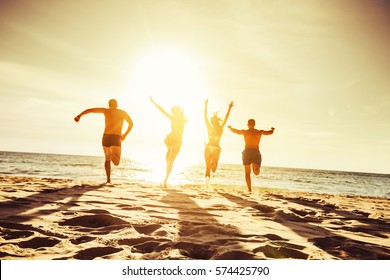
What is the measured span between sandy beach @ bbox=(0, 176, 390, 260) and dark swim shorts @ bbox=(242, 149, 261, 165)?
3.63 m

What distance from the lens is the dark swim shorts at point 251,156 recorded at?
28.9 feet

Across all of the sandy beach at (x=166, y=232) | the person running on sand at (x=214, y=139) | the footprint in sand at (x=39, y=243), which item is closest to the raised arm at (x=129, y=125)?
the person running on sand at (x=214, y=139)

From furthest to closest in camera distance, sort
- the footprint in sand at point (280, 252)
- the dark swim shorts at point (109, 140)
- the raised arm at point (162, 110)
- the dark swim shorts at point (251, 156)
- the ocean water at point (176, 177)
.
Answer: the ocean water at point (176, 177)
the dark swim shorts at point (251, 156)
the dark swim shorts at point (109, 140)
the raised arm at point (162, 110)
the footprint in sand at point (280, 252)

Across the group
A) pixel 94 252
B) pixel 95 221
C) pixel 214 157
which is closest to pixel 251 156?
pixel 214 157

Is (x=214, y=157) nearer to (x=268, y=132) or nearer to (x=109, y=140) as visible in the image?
(x=268, y=132)

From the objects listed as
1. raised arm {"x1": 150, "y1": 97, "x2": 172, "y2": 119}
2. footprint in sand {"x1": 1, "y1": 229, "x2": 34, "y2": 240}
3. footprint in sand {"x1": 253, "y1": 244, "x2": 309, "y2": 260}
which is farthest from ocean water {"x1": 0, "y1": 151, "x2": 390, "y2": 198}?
footprint in sand {"x1": 253, "y1": 244, "x2": 309, "y2": 260}

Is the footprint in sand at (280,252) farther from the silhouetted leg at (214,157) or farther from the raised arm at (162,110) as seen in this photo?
the silhouetted leg at (214,157)

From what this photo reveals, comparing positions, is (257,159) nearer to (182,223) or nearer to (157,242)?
(182,223)

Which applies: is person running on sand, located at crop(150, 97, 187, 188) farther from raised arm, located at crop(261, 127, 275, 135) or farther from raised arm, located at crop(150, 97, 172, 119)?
raised arm, located at crop(261, 127, 275, 135)

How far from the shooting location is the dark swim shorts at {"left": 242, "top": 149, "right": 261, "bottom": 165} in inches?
346

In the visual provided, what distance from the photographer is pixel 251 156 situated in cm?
884

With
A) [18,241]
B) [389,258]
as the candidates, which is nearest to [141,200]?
[18,241]

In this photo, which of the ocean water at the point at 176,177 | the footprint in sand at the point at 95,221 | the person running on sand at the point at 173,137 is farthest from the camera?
the ocean water at the point at 176,177

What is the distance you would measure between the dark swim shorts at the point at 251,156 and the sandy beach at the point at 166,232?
3.63 metres
